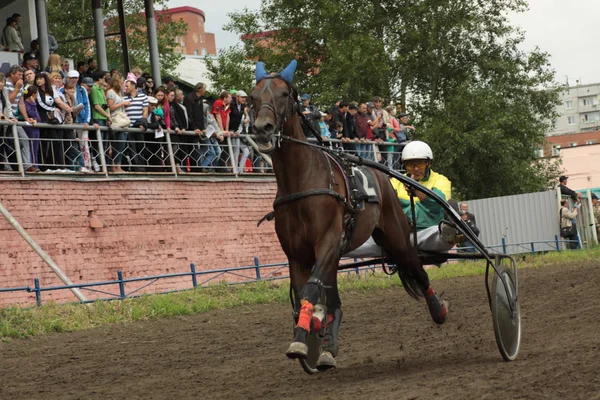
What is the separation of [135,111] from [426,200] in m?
9.60

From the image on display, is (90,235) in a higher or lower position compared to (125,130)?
lower

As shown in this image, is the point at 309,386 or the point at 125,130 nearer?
the point at 309,386

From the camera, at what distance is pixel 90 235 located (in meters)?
18.3

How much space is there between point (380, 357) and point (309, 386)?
2.02m

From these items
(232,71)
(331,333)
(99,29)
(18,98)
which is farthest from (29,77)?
(232,71)

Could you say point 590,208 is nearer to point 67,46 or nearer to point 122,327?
point 122,327

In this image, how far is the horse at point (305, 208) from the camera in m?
8.70

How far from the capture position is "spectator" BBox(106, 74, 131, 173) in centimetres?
1883

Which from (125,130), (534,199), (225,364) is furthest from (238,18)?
(225,364)

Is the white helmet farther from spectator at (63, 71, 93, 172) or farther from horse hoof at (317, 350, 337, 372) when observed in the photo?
spectator at (63, 71, 93, 172)

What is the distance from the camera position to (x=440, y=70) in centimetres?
4516

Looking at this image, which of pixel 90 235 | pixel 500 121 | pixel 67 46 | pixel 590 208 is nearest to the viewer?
pixel 90 235

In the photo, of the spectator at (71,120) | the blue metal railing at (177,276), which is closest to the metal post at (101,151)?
the spectator at (71,120)

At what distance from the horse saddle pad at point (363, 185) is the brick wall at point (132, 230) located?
7.78 metres
